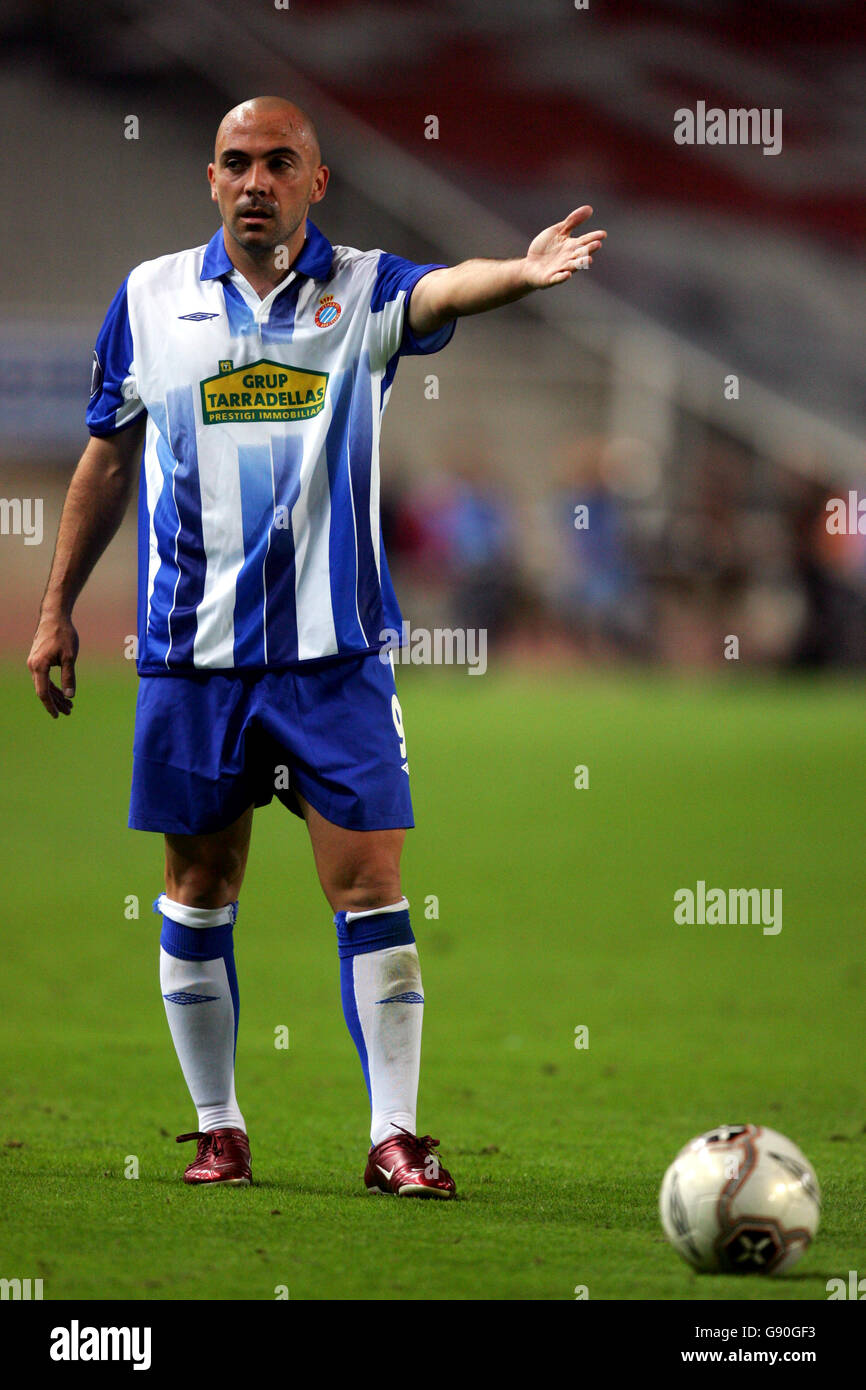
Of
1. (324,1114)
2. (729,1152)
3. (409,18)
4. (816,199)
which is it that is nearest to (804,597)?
(816,199)

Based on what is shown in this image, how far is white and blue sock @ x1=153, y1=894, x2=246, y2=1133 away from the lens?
13.2 ft

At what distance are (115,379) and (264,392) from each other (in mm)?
365

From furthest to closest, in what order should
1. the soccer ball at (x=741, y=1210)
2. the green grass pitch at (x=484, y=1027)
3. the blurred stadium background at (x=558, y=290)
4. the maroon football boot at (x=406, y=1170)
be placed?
the blurred stadium background at (x=558, y=290)
the maroon football boot at (x=406, y=1170)
the green grass pitch at (x=484, y=1027)
the soccer ball at (x=741, y=1210)

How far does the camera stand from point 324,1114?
193 inches

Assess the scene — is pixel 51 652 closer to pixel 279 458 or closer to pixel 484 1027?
pixel 279 458

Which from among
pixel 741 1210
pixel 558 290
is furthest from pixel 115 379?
pixel 558 290

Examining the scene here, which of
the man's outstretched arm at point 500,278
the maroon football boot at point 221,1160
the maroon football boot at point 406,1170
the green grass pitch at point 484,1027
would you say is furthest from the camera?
the maroon football boot at point 221,1160

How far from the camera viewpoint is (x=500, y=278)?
357cm

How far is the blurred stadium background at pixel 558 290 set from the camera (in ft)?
66.8

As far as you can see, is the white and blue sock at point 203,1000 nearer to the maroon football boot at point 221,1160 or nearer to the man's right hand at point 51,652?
the maroon football boot at point 221,1160

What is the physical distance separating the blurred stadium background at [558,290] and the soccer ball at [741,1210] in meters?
16.6

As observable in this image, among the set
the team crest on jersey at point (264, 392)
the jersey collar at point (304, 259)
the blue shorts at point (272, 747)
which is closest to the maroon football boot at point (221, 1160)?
the blue shorts at point (272, 747)

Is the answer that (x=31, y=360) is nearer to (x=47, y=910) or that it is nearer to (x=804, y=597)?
(x=804, y=597)

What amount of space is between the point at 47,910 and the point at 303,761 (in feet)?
15.3
